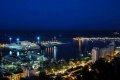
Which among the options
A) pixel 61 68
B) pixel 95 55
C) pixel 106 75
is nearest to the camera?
pixel 106 75

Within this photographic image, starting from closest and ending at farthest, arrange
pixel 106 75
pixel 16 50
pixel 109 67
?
pixel 106 75 < pixel 109 67 < pixel 16 50

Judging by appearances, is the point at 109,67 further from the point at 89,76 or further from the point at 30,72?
the point at 30,72

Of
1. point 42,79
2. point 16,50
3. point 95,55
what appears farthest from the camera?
point 16,50

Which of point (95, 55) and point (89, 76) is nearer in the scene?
point (89, 76)

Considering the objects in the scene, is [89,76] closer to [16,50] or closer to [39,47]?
[16,50]

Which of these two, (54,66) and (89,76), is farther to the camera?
(54,66)

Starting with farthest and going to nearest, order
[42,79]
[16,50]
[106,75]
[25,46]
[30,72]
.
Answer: [25,46]
[16,50]
[30,72]
[106,75]
[42,79]

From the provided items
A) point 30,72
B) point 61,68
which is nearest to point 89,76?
point 30,72

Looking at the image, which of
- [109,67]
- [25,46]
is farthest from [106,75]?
[25,46]

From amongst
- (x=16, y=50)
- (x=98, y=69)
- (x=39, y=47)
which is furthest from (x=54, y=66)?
(x=39, y=47)
